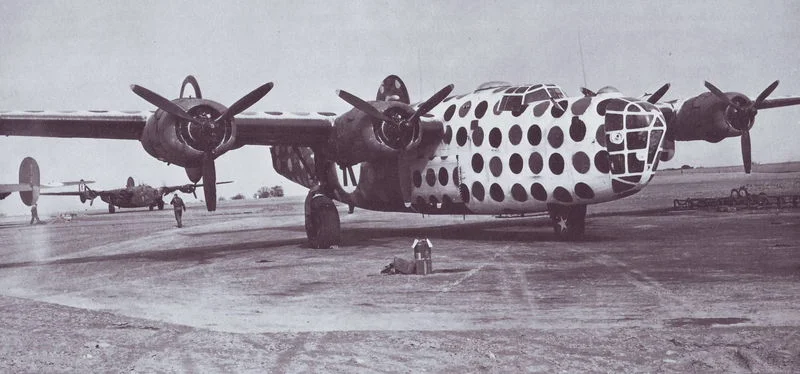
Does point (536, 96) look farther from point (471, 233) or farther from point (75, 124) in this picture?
point (75, 124)

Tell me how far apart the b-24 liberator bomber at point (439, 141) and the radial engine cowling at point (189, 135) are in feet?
0.08

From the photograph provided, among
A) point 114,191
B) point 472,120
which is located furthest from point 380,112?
point 114,191

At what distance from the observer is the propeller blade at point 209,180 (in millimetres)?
16281

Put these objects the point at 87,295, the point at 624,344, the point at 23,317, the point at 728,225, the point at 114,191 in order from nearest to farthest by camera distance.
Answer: the point at 624,344
the point at 23,317
the point at 87,295
the point at 728,225
the point at 114,191

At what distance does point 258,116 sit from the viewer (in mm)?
18047

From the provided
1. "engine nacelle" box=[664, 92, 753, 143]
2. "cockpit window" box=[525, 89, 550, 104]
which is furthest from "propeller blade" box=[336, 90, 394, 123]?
"engine nacelle" box=[664, 92, 753, 143]

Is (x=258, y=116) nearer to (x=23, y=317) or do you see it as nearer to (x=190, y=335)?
(x=23, y=317)

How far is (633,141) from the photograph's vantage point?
14.9m

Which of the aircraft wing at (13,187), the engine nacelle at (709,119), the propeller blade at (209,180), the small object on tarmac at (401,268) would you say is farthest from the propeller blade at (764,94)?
the aircraft wing at (13,187)

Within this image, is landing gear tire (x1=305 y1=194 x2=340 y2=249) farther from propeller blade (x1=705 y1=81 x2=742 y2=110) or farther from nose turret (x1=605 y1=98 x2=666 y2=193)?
propeller blade (x1=705 y1=81 x2=742 y2=110)

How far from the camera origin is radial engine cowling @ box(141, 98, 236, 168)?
1598cm

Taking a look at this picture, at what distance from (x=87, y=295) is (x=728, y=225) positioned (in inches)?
641

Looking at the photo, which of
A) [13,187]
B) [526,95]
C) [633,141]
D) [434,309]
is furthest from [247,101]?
[13,187]

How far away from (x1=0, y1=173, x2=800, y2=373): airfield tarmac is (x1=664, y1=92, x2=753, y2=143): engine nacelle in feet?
15.9
